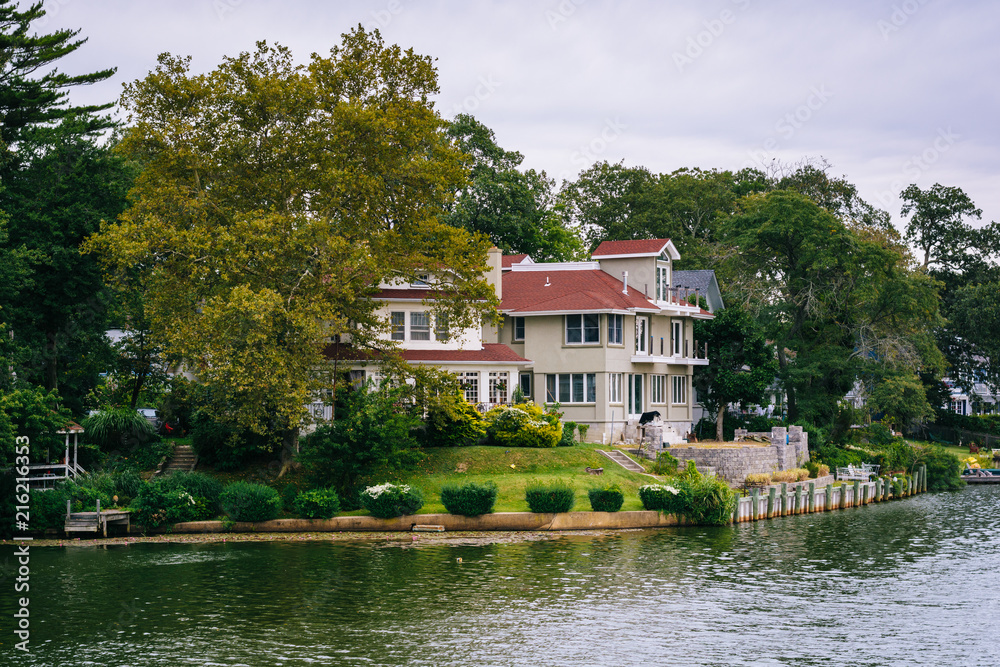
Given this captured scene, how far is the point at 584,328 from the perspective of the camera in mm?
59344

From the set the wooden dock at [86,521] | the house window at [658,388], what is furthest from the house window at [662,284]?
the wooden dock at [86,521]

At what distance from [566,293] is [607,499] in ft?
67.7

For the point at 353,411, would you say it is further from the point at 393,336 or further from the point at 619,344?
the point at 619,344

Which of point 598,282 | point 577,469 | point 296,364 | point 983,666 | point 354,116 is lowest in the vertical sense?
point 983,666

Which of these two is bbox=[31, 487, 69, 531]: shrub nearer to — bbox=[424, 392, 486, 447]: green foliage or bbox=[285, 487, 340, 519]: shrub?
bbox=[285, 487, 340, 519]: shrub

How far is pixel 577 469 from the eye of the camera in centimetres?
4878

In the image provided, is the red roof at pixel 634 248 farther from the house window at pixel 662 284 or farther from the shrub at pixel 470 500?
the shrub at pixel 470 500

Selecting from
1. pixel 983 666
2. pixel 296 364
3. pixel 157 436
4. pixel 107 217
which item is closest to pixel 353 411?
pixel 296 364

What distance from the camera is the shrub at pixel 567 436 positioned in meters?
Answer: 52.2

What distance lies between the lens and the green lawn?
44.6 metres

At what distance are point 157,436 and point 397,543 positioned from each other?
15246mm

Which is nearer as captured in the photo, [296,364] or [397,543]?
[397,543]

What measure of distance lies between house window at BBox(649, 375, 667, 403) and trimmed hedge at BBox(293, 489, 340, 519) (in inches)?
1047

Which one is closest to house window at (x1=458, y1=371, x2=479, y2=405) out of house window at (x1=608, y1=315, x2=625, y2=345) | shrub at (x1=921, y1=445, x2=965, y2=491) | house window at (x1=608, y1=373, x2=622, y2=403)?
house window at (x1=608, y1=373, x2=622, y2=403)
